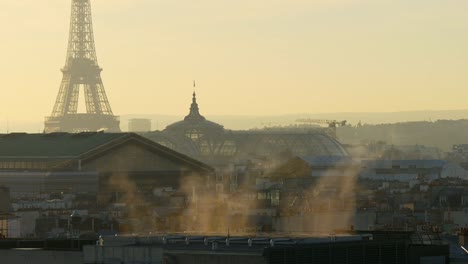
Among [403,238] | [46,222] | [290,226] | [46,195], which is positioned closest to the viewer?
[403,238]

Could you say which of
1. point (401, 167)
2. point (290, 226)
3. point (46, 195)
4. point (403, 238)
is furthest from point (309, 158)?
point (403, 238)

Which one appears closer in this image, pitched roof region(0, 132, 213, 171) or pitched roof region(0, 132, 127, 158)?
pitched roof region(0, 132, 213, 171)

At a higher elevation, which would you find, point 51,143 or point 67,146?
point 51,143

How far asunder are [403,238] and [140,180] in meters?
77.9

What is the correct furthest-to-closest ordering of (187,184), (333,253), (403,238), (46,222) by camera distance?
(187,184), (46,222), (403,238), (333,253)

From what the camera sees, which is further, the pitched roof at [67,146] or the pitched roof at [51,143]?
the pitched roof at [51,143]

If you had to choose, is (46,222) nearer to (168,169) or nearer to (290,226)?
(290,226)

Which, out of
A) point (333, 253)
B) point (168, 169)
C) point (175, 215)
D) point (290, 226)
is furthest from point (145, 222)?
point (168, 169)

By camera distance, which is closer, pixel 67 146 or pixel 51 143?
pixel 67 146

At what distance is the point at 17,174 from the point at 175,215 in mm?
41959

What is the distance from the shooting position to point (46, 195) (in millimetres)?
97250

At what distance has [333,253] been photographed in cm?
3111

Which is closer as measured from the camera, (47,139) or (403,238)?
(403,238)

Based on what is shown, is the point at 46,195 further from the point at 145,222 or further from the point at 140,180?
the point at 145,222
